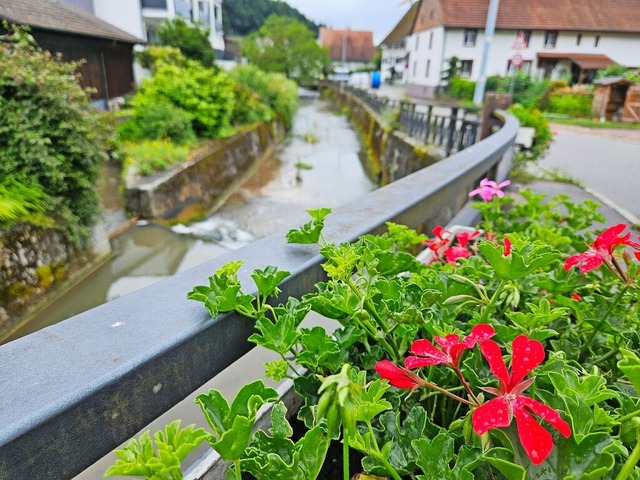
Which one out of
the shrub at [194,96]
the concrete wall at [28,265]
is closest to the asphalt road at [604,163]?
the concrete wall at [28,265]

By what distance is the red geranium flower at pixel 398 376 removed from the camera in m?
0.65

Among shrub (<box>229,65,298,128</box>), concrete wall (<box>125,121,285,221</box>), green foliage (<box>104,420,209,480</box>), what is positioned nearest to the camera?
green foliage (<box>104,420,209,480</box>)

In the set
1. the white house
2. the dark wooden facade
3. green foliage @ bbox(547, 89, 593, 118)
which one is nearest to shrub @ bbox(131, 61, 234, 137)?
the dark wooden facade

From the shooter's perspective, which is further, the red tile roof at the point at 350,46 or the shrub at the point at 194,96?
the red tile roof at the point at 350,46

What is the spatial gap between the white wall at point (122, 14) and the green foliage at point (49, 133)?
668 inches

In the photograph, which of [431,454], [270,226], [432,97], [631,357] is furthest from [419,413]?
[432,97]

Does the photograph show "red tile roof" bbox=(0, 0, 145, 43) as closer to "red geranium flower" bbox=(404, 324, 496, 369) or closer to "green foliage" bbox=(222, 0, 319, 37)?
"red geranium flower" bbox=(404, 324, 496, 369)

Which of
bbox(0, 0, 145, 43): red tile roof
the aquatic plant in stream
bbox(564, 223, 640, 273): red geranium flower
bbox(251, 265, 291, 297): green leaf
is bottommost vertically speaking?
the aquatic plant in stream

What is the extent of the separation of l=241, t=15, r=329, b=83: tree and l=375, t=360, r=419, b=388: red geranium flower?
40.7 metres

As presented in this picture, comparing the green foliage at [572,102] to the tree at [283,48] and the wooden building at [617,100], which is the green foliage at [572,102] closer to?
the wooden building at [617,100]

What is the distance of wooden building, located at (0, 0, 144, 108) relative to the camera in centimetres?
911

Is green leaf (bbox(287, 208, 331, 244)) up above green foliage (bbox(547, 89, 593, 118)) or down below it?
above

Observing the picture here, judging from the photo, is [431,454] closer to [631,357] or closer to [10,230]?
[631,357]

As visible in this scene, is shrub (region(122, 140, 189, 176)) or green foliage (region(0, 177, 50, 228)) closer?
green foliage (region(0, 177, 50, 228))
